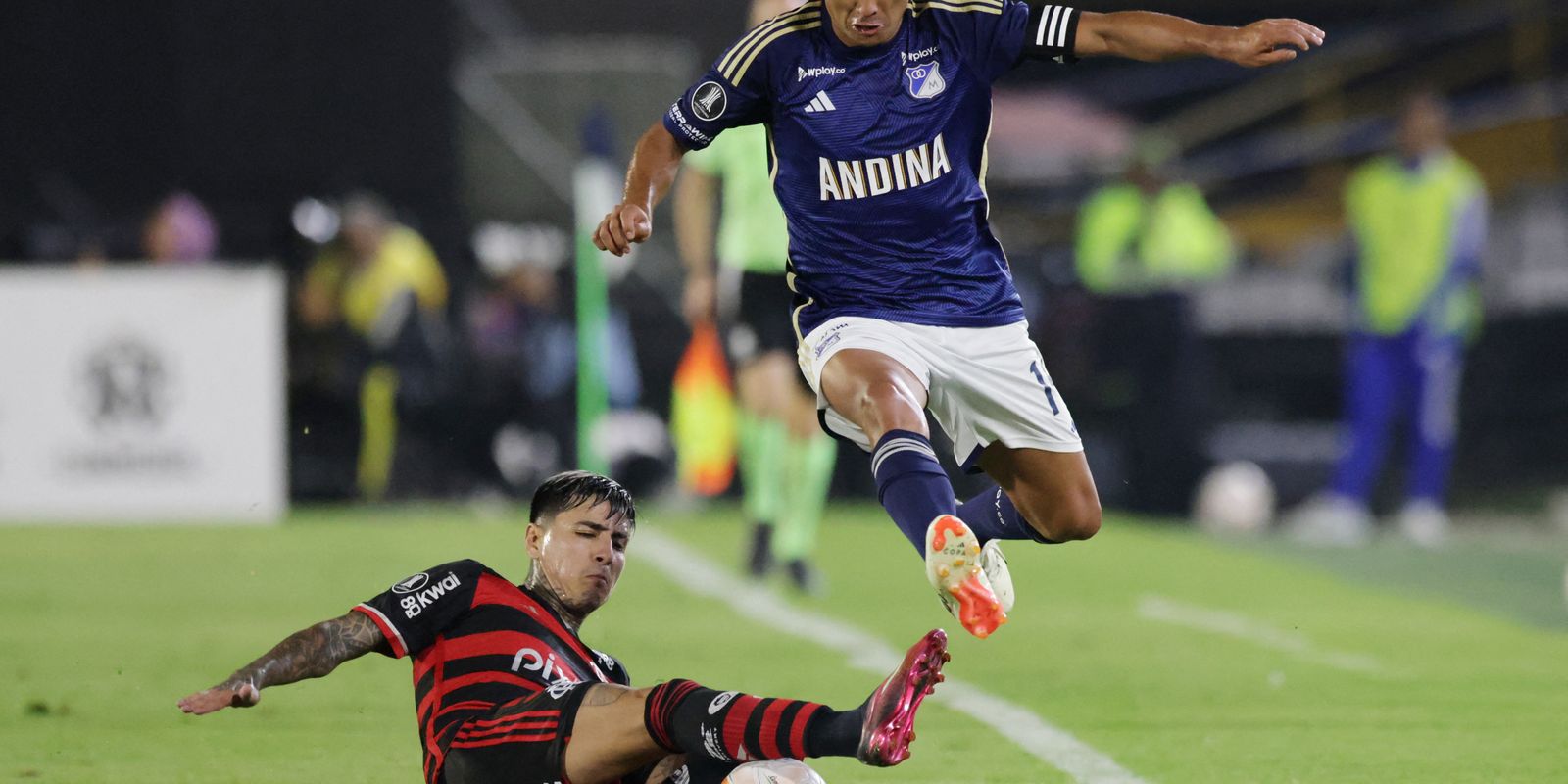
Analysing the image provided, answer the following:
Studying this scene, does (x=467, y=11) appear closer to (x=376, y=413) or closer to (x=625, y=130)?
(x=625, y=130)

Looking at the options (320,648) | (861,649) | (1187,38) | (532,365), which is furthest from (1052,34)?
(532,365)

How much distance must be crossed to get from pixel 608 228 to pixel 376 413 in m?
10.1

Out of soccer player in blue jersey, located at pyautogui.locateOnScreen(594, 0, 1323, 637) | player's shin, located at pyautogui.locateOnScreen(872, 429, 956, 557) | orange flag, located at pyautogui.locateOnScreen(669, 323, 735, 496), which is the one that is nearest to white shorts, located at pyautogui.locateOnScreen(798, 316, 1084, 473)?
soccer player in blue jersey, located at pyautogui.locateOnScreen(594, 0, 1323, 637)

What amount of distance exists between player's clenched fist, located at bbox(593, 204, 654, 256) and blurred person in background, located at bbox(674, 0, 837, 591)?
168 inches

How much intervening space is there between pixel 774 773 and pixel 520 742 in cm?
51

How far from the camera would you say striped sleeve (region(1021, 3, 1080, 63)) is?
5.51 metres

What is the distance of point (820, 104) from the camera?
5.65 m

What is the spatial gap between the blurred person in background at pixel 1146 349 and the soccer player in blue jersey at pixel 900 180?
860 centimetres

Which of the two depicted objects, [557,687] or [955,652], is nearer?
[557,687]

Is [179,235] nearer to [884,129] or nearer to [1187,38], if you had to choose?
[884,129]

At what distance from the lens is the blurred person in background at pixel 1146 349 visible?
14391 mm

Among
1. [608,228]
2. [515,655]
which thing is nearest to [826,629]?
[608,228]

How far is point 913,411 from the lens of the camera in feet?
17.2

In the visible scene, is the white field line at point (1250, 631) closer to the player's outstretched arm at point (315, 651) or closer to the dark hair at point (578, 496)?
the dark hair at point (578, 496)
